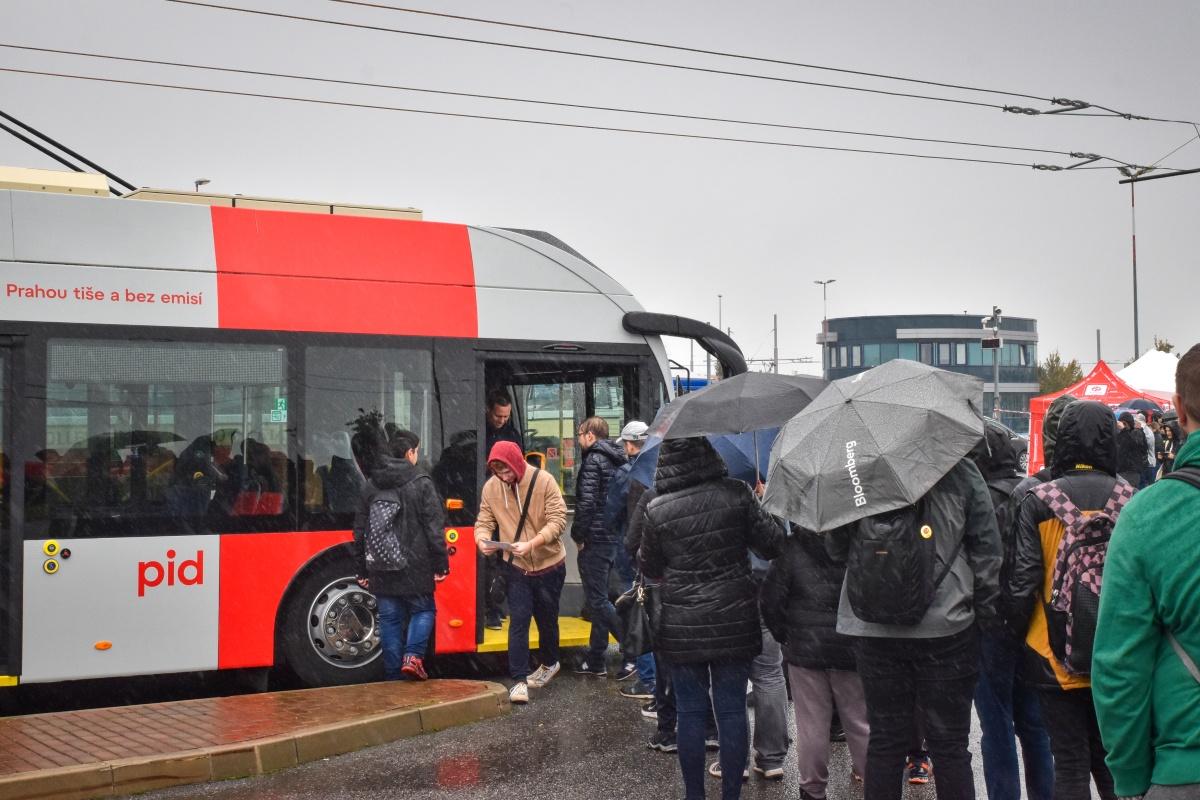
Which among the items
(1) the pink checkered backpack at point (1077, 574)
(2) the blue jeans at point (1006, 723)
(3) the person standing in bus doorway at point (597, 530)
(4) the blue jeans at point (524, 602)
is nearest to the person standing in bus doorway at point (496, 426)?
(3) the person standing in bus doorway at point (597, 530)

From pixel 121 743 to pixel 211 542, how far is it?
1738mm

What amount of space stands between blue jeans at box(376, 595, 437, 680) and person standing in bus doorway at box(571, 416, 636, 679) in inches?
46.1

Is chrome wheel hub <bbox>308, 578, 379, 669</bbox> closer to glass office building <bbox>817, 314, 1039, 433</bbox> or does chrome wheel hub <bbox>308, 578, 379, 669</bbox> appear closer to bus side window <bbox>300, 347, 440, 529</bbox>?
bus side window <bbox>300, 347, 440, 529</bbox>

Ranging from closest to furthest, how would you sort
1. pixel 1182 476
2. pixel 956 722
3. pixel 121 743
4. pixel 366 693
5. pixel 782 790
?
pixel 1182 476
pixel 956 722
pixel 782 790
pixel 121 743
pixel 366 693

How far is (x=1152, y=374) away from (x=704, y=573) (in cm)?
1738

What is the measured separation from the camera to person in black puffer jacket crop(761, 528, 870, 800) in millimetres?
5293

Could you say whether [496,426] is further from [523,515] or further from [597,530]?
[523,515]

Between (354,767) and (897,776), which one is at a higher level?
(897,776)

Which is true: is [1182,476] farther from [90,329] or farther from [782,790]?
[90,329]

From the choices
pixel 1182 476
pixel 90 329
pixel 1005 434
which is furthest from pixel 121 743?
pixel 1182 476

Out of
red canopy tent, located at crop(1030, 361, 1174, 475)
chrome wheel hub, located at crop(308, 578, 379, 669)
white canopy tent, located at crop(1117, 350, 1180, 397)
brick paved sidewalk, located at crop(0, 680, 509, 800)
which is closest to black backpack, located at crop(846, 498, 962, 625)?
brick paved sidewalk, located at crop(0, 680, 509, 800)

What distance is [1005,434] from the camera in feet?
17.9

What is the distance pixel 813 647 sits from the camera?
5.35m

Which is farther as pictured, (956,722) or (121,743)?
(121,743)
